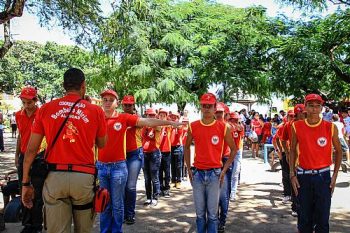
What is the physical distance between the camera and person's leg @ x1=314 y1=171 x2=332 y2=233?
4656 mm

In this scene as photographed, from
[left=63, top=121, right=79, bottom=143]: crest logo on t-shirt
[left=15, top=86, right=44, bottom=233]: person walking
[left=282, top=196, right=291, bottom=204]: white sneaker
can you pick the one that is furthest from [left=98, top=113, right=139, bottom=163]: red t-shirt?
[left=282, top=196, right=291, bottom=204]: white sneaker

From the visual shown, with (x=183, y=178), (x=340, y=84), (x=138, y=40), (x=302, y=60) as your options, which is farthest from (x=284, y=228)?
(x=340, y=84)

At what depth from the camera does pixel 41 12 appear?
13680 millimetres

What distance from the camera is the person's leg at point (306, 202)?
4738mm

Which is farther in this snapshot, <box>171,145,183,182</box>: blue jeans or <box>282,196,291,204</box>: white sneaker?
<box>171,145,183,182</box>: blue jeans

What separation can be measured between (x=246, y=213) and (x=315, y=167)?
2855mm

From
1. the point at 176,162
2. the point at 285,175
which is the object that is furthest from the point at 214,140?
the point at 176,162

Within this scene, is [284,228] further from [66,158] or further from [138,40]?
[138,40]

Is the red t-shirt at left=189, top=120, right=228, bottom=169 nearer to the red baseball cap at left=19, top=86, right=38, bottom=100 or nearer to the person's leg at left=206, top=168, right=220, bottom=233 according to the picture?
the person's leg at left=206, top=168, right=220, bottom=233

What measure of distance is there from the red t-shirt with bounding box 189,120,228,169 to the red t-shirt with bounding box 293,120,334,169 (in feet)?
3.11

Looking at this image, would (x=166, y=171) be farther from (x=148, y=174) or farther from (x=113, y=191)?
(x=113, y=191)

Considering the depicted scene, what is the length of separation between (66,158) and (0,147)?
1745 centimetres

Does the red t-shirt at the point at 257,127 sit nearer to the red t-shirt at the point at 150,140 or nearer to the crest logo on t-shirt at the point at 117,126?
the red t-shirt at the point at 150,140

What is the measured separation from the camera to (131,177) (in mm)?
6395
